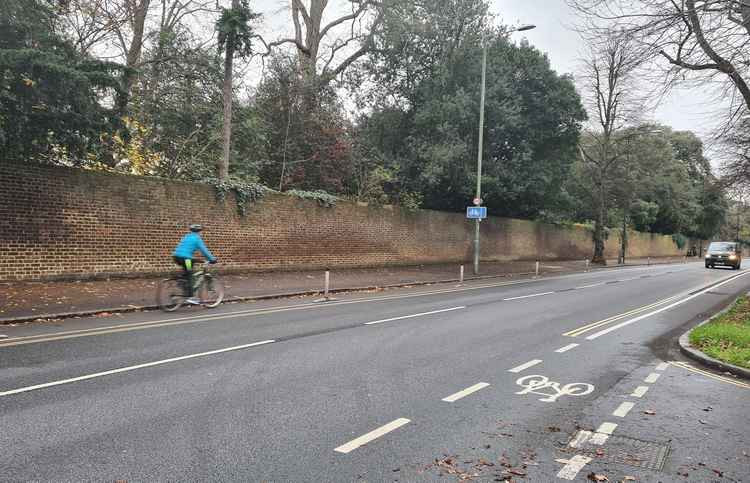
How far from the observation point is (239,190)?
17.6 metres

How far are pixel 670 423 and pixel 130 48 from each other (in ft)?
67.2

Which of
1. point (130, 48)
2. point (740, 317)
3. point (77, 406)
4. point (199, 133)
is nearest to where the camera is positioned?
point (77, 406)

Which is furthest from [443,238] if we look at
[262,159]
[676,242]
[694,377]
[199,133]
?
[676,242]

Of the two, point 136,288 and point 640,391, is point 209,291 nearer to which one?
point 136,288

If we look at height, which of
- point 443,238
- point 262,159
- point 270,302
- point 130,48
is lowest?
point 270,302

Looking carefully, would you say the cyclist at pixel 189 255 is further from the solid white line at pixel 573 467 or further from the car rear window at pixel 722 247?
the car rear window at pixel 722 247

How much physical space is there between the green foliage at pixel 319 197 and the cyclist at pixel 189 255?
871 centimetres

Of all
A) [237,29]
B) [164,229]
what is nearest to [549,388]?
[164,229]

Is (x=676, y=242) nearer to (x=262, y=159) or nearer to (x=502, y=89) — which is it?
(x=502, y=89)

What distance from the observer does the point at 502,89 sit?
25.1m

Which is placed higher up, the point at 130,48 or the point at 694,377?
the point at 130,48

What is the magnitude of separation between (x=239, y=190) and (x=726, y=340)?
14.4 metres

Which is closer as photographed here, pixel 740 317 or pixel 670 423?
pixel 670 423

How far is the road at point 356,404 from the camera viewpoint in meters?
3.78
